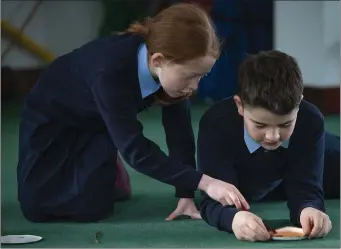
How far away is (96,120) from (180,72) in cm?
21

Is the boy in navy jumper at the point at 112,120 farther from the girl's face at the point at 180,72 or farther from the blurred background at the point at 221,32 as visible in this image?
the blurred background at the point at 221,32

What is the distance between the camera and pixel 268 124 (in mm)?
872

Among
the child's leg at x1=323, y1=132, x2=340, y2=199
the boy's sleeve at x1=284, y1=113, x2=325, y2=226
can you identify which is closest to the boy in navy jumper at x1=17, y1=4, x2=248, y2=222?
the boy's sleeve at x1=284, y1=113, x2=325, y2=226

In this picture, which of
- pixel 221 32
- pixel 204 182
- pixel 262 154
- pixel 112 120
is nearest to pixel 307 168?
pixel 262 154

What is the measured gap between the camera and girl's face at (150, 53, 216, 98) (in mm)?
886

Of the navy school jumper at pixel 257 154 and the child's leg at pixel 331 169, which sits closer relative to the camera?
the navy school jumper at pixel 257 154

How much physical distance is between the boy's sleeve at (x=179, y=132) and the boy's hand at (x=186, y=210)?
61 millimetres

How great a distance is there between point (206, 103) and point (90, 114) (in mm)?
793

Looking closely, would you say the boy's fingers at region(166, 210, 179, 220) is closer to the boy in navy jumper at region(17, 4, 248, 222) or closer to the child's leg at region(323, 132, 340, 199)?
the boy in navy jumper at region(17, 4, 248, 222)

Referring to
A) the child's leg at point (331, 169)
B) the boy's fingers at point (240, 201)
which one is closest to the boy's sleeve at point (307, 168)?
the boy's fingers at point (240, 201)

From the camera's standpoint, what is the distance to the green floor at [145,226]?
2.94ft

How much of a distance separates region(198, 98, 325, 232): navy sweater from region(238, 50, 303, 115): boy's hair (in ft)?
0.24

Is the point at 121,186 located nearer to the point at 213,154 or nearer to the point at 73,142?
the point at 73,142

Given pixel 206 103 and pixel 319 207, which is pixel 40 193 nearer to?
pixel 319 207
